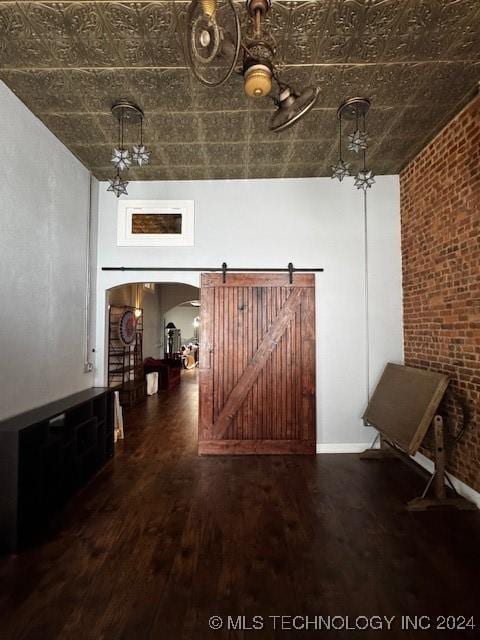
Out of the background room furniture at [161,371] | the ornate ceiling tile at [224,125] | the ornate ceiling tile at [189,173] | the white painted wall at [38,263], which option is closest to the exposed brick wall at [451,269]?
the ornate ceiling tile at [224,125]

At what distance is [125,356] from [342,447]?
5.14 metres

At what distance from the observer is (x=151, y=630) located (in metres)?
1.66

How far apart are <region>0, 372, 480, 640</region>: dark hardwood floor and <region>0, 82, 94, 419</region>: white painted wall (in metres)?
1.13

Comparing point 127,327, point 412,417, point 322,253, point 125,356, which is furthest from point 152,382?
point 412,417

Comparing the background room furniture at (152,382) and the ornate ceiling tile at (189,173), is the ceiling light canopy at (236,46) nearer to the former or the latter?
the ornate ceiling tile at (189,173)

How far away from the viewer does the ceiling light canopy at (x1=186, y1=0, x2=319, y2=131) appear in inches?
64.9

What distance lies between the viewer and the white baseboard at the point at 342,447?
407 cm

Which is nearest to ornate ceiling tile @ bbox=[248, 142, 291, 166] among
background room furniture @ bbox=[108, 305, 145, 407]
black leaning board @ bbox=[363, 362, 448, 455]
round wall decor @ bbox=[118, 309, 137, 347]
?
black leaning board @ bbox=[363, 362, 448, 455]

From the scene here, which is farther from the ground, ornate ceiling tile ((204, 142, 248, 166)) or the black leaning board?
Result: ornate ceiling tile ((204, 142, 248, 166))

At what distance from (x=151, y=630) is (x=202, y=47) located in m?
2.90

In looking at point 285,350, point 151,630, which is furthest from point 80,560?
point 285,350

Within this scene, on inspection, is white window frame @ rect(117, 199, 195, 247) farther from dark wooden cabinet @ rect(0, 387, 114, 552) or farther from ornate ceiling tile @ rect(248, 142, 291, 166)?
dark wooden cabinet @ rect(0, 387, 114, 552)

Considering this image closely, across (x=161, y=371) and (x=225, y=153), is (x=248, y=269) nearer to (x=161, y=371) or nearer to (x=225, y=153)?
Answer: (x=225, y=153)

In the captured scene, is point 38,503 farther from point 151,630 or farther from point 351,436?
point 351,436
